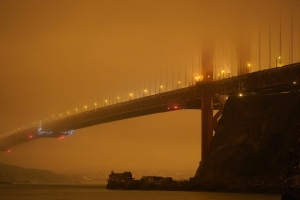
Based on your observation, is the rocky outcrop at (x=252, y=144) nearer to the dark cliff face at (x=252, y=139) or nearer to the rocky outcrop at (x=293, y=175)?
the dark cliff face at (x=252, y=139)

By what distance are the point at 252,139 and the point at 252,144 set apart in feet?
2.31

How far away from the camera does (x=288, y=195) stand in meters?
21.0

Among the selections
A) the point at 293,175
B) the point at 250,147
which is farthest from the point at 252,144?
the point at 293,175

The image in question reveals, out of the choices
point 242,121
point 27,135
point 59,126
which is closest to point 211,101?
point 242,121

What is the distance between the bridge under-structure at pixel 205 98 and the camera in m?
60.3

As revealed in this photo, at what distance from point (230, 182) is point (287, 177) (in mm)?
36398

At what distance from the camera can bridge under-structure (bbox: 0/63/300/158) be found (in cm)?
6025

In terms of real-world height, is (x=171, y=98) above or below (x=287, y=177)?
above

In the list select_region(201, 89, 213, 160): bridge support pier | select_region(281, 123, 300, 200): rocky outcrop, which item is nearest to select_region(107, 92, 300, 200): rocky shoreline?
select_region(201, 89, 213, 160): bridge support pier

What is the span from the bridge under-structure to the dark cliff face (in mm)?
1536

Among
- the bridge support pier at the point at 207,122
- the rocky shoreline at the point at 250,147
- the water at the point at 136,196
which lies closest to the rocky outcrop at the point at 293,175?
the water at the point at 136,196

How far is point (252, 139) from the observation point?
197 feet

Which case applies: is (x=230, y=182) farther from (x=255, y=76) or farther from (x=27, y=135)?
(x=27, y=135)

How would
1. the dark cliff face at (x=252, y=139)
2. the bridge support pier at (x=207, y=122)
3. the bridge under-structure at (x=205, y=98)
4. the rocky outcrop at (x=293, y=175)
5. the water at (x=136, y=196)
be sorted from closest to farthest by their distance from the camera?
1. the rocky outcrop at (x=293, y=175)
2. the water at (x=136, y=196)
3. the dark cliff face at (x=252, y=139)
4. the bridge under-structure at (x=205, y=98)
5. the bridge support pier at (x=207, y=122)
